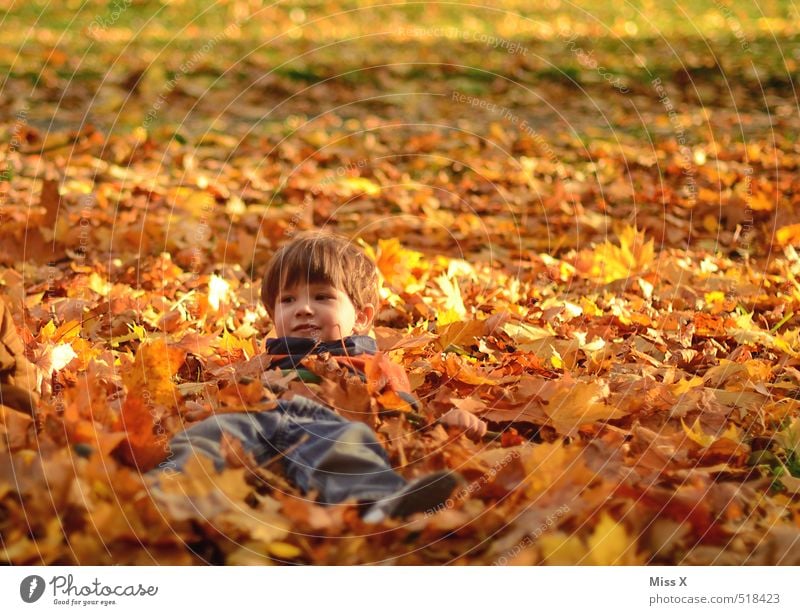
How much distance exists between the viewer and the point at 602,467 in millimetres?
2168

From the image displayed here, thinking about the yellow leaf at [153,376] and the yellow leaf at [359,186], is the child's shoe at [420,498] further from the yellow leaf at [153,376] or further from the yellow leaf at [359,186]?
the yellow leaf at [359,186]

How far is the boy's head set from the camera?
2723 mm

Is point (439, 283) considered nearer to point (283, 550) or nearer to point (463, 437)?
point (463, 437)

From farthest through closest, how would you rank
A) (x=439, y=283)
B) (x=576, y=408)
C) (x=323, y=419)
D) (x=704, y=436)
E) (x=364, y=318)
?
1. (x=439, y=283)
2. (x=364, y=318)
3. (x=576, y=408)
4. (x=704, y=436)
5. (x=323, y=419)

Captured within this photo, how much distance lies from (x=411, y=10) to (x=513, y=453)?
11.1 meters

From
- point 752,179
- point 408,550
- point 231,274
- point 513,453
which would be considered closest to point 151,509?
point 408,550

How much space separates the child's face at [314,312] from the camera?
8.91 feet

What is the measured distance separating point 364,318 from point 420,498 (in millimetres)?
1069

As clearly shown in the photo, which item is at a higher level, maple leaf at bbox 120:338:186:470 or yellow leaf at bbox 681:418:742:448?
maple leaf at bbox 120:338:186:470

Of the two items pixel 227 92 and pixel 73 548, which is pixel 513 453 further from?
pixel 227 92

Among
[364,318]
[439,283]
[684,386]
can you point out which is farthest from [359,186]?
[684,386]

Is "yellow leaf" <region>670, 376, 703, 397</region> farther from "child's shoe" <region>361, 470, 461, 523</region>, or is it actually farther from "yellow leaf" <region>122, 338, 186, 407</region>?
"yellow leaf" <region>122, 338, 186, 407</region>

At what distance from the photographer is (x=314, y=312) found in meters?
2.73

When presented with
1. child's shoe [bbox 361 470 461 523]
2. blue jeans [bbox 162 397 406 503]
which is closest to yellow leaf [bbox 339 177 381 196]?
blue jeans [bbox 162 397 406 503]
